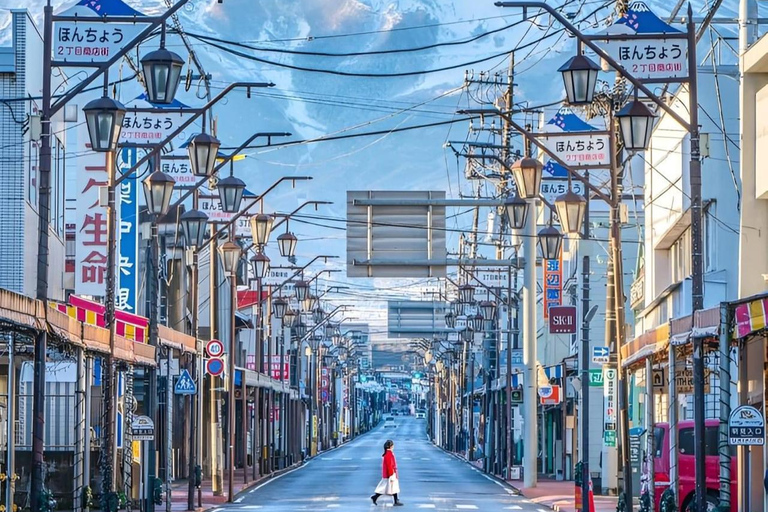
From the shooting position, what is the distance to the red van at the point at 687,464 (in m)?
25.7

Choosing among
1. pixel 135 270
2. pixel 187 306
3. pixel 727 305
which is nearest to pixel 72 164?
pixel 135 270

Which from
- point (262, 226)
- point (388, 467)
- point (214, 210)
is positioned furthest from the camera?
point (214, 210)

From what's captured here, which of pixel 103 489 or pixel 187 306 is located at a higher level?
pixel 187 306

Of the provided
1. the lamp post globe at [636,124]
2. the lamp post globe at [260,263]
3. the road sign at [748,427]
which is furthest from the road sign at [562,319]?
the road sign at [748,427]

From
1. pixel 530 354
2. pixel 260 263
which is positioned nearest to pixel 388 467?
pixel 260 263

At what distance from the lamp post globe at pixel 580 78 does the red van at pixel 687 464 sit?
20.9ft

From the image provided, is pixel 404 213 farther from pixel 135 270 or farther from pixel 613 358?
pixel 613 358

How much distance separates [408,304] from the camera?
336 ft

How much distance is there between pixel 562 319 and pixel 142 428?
15491 millimetres

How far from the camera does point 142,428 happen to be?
96.1ft

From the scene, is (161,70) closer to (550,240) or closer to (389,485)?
(550,240)

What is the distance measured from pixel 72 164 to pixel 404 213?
11650 mm

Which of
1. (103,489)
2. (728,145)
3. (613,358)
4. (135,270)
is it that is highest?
(728,145)

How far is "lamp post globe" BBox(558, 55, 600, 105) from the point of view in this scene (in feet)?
74.8
